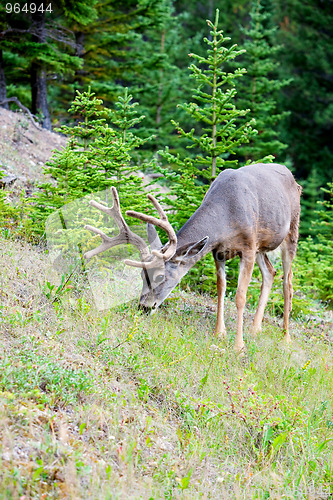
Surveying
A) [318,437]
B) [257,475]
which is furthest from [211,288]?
[257,475]

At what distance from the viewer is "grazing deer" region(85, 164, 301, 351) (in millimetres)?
5527

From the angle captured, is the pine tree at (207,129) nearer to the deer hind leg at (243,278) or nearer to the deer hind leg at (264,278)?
the deer hind leg at (264,278)

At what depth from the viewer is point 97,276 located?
19.7 feet

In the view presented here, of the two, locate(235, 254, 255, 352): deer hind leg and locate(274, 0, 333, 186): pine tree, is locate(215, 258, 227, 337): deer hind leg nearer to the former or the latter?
locate(235, 254, 255, 352): deer hind leg

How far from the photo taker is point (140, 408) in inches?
153

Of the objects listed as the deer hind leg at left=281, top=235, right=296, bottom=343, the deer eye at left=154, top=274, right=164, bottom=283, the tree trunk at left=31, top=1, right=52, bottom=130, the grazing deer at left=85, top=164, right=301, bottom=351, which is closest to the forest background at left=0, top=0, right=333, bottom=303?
the tree trunk at left=31, top=1, right=52, bottom=130

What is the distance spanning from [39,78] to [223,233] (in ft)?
34.5

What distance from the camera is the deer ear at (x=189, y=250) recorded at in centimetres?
565

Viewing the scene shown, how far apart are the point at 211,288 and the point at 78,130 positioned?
3.43m

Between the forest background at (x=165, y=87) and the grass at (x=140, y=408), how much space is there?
2514mm

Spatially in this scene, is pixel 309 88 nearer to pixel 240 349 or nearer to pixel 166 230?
pixel 166 230

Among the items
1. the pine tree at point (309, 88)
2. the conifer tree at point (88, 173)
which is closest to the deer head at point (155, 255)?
the conifer tree at point (88, 173)

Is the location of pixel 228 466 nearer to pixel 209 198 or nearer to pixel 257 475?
pixel 257 475

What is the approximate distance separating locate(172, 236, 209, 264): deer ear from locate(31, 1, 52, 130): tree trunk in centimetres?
948
